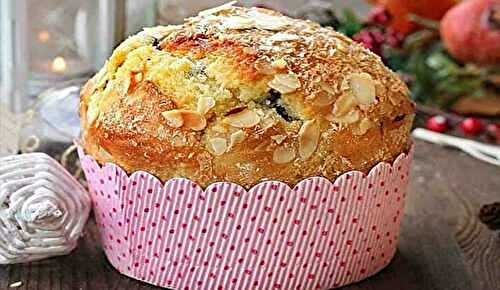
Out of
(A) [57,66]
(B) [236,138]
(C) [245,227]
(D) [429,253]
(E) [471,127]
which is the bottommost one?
(A) [57,66]

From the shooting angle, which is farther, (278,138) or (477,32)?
(477,32)

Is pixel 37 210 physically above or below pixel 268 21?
below

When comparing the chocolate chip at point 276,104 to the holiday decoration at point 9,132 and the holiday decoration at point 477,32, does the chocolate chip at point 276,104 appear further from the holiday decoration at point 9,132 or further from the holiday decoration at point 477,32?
the holiday decoration at point 477,32

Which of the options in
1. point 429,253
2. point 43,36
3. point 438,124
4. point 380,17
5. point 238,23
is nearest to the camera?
point 238,23

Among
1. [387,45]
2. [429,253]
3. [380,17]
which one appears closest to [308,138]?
[429,253]

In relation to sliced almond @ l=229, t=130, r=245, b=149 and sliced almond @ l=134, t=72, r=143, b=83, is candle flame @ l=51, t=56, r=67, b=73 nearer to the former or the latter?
sliced almond @ l=134, t=72, r=143, b=83

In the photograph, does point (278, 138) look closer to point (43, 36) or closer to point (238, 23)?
point (238, 23)

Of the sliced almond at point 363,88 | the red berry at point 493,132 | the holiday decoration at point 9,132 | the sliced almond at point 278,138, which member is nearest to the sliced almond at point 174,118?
the sliced almond at point 278,138
